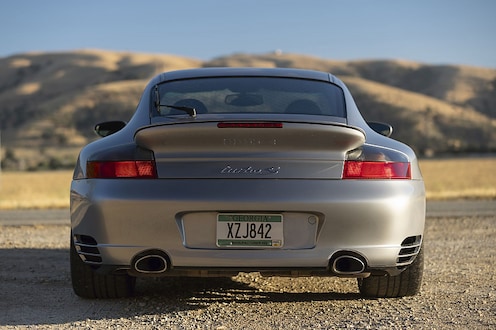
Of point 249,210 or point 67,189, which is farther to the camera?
point 67,189

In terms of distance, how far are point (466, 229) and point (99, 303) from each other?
269 inches

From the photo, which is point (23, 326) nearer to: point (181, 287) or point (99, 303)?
point (99, 303)

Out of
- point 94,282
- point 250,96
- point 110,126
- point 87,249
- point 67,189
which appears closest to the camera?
point 87,249

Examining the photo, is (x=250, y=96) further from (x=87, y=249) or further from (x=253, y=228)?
(x=87, y=249)

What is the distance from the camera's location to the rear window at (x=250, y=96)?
506cm

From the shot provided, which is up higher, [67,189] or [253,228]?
[253,228]

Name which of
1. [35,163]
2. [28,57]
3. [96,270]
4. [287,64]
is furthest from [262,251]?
[28,57]

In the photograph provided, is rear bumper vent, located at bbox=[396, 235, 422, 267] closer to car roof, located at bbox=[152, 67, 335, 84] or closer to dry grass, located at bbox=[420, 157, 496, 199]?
car roof, located at bbox=[152, 67, 335, 84]

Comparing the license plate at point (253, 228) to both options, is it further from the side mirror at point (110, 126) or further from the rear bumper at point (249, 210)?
the side mirror at point (110, 126)

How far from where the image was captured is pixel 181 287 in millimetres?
5754

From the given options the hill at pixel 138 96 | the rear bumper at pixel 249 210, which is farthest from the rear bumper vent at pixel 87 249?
the hill at pixel 138 96

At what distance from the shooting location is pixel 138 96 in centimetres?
10544

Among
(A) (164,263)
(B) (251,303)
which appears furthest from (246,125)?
(B) (251,303)

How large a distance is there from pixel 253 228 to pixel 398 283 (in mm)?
1299
